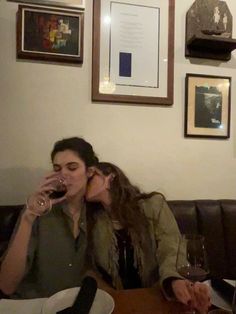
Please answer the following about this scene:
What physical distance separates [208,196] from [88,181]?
0.91 metres

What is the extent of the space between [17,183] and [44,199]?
63 centimetres

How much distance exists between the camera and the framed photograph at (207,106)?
196 cm

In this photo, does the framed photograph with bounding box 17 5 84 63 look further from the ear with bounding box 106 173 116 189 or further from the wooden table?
the wooden table

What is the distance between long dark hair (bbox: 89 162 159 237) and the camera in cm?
134

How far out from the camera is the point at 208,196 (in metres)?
2.01

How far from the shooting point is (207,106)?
1987mm

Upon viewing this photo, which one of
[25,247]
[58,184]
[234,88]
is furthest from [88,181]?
[234,88]

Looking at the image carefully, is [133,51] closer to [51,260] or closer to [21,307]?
[51,260]

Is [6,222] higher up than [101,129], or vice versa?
[101,129]

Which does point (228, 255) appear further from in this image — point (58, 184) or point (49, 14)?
point (49, 14)

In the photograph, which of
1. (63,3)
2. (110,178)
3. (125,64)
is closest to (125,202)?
(110,178)

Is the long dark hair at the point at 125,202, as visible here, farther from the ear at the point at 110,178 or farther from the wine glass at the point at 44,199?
the wine glass at the point at 44,199

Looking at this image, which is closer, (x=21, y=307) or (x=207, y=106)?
(x=21, y=307)

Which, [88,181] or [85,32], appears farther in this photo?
[85,32]
